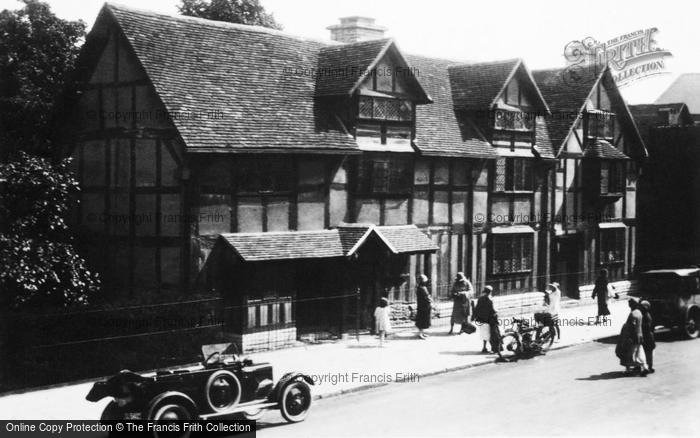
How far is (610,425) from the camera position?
1333 cm

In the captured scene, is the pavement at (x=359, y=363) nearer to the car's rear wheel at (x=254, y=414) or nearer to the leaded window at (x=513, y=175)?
the car's rear wheel at (x=254, y=414)

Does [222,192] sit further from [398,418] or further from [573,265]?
[573,265]

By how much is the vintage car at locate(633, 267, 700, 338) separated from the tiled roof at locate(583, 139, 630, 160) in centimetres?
879

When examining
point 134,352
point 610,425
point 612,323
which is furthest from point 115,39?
point 612,323

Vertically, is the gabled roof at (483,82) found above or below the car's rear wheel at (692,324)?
above

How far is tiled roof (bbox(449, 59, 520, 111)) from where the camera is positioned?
27.3m

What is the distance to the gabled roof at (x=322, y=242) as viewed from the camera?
20.2 m

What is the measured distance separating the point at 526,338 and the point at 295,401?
27.4 ft

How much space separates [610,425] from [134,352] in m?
9.90

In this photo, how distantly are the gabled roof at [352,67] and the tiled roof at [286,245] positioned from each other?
4.33 meters

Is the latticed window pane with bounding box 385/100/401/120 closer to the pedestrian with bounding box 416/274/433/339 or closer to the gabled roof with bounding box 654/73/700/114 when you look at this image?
the pedestrian with bounding box 416/274/433/339

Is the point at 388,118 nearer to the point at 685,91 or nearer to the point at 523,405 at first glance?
the point at 523,405

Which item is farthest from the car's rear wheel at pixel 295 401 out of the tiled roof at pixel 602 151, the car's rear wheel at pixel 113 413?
the tiled roof at pixel 602 151

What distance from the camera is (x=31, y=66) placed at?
2528 centimetres
